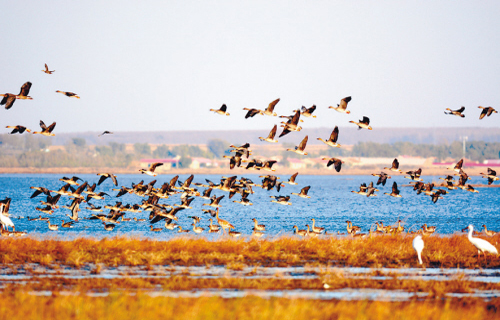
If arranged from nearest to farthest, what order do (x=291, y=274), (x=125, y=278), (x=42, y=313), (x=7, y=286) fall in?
1. (x=42, y=313)
2. (x=7, y=286)
3. (x=125, y=278)
4. (x=291, y=274)

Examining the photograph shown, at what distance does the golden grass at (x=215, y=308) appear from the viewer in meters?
12.3

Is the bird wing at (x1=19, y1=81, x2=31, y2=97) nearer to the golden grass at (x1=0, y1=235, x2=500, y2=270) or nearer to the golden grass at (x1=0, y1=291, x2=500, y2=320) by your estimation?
the golden grass at (x1=0, y1=235, x2=500, y2=270)

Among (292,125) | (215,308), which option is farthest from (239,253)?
(215,308)

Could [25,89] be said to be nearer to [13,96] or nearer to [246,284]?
[13,96]

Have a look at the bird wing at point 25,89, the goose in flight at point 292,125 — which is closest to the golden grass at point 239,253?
the goose in flight at point 292,125

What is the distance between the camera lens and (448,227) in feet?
139

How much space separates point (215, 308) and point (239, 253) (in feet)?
28.1

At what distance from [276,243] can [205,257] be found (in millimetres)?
3643

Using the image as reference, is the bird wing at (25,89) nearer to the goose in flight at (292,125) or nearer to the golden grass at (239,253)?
the golden grass at (239,253)

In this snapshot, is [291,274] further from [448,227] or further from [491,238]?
[448,227]

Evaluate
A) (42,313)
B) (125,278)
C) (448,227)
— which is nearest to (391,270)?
(125,278)

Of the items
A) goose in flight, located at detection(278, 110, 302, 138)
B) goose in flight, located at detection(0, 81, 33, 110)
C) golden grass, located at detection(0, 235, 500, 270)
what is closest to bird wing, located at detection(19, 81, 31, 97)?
goose in flight, located at detection(0, 81, 33, 110)

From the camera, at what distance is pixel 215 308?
1266 cm

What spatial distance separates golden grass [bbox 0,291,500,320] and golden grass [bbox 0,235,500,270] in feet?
17.0
